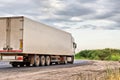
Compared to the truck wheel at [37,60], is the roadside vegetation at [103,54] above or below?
above

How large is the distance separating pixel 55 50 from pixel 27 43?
29.4ft

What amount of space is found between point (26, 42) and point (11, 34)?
128cm

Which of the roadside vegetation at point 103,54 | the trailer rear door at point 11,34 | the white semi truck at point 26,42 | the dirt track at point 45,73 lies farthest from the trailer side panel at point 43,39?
the roadside vegetation at point 103,54

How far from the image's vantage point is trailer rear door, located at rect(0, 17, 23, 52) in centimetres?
2862

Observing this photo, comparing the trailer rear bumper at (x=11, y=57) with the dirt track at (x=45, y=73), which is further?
the trailer rear bumper at (x=11, y=57)

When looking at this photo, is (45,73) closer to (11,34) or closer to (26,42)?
(26,42)

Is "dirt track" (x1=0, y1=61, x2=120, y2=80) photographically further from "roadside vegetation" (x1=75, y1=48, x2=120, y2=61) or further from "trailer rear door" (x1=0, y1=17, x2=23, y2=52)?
"roadside vegetation" (x1=75, y1=48, x2=120, y2=61)

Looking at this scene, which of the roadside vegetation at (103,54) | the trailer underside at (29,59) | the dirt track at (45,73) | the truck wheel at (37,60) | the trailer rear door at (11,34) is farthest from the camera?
the roadside vegetation at (103,54)

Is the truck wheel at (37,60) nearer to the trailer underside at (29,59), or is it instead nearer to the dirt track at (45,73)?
the trailer underside at (29,59)

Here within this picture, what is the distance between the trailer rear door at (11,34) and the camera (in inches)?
1127

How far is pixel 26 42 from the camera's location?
2916 centimetres

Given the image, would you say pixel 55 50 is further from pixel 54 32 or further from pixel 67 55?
pixel 67 55

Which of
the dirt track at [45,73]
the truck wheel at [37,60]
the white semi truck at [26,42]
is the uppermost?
the white semi truck at [26,42]

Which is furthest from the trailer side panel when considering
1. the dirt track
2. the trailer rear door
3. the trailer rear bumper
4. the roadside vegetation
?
the roadside vegetation
